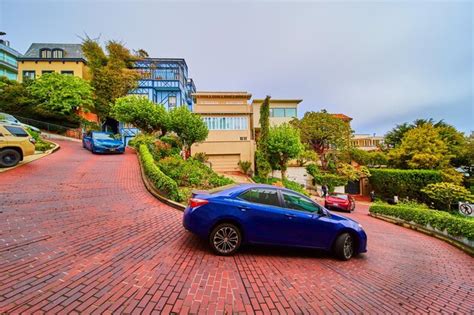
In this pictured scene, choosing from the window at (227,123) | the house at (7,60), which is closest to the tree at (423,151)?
the window at (227,123)

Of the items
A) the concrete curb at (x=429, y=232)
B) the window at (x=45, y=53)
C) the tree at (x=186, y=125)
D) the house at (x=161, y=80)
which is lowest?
the concrete curb at (x=429, y=232)

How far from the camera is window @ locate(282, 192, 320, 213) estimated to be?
4.75 metres

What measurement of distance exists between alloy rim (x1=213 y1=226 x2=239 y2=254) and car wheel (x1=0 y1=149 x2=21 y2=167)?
11.7 meters

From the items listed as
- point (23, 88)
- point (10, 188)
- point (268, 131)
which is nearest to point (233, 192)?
point (10, 188)

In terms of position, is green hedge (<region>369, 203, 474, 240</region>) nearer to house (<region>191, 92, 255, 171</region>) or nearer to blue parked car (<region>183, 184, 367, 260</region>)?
blue parked car (<region>183, 184, 367, 260</region>)

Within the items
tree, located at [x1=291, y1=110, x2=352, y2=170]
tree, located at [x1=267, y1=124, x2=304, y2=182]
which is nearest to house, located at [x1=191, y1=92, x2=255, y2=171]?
tree, located at [x1=267, y1=124, x2=304, y2=182]

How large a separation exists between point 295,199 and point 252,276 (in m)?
1.97

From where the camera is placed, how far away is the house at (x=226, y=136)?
85.3 ft

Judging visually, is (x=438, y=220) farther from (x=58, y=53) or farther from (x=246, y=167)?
(x=58, y=53)

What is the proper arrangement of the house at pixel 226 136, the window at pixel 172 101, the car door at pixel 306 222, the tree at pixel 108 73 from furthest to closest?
the window at pixel 172 101, the tree at pixel 108 73, the house at pixel 226 136, the car door at pixel 306 222

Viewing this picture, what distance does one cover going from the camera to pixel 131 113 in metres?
18.4

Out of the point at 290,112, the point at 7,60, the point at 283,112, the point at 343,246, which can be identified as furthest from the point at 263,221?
the point at 7,60

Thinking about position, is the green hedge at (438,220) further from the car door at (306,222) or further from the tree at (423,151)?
the tree at (423,151)

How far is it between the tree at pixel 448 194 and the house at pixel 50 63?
4352cm
